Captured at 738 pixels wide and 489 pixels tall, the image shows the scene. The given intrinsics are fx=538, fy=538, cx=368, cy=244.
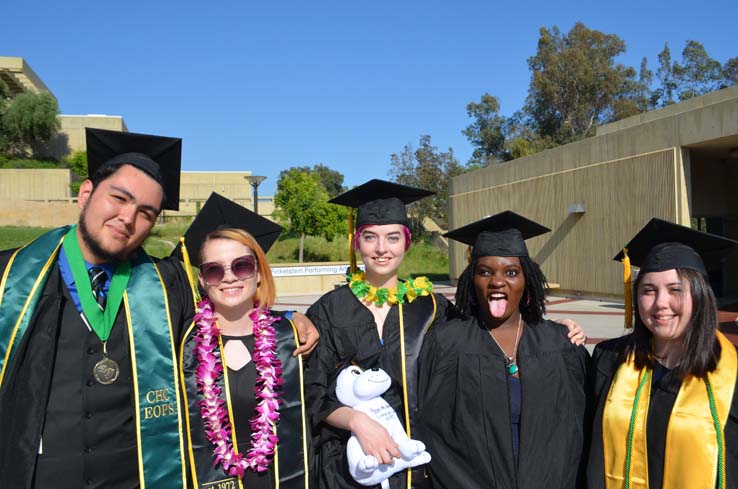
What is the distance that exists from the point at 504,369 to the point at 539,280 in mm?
574

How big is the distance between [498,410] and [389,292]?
81cm

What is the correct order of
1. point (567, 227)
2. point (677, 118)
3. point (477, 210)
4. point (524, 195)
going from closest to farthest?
1. point (677, 118)
2. point (567, 227)
3. point (524, 195)
4. point (477, 210)

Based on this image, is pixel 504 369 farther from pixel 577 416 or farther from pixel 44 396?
pixel 44 396

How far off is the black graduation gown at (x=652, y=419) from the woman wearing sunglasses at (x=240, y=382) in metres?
1.32

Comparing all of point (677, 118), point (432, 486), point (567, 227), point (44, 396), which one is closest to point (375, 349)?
point (432, 486)

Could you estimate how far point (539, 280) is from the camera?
2.83 metres

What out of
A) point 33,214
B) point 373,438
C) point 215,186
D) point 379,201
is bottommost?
point 373,438

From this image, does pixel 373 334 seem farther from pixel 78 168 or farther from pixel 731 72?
pixel 731 72

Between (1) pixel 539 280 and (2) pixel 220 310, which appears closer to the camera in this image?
(2) pixel 220 310

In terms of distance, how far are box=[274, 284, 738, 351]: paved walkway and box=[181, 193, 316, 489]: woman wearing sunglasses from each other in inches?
262

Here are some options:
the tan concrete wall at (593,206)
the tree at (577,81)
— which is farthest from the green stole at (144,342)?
the tree at (577,81)

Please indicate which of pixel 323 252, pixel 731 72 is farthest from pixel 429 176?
pixel 731 72

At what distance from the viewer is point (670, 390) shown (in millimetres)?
2248

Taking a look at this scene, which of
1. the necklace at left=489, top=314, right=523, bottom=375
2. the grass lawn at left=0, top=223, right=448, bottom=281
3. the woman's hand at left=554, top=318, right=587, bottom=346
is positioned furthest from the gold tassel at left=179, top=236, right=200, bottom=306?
the grass lawn at left=0, top=223, right=448, bottom=281
